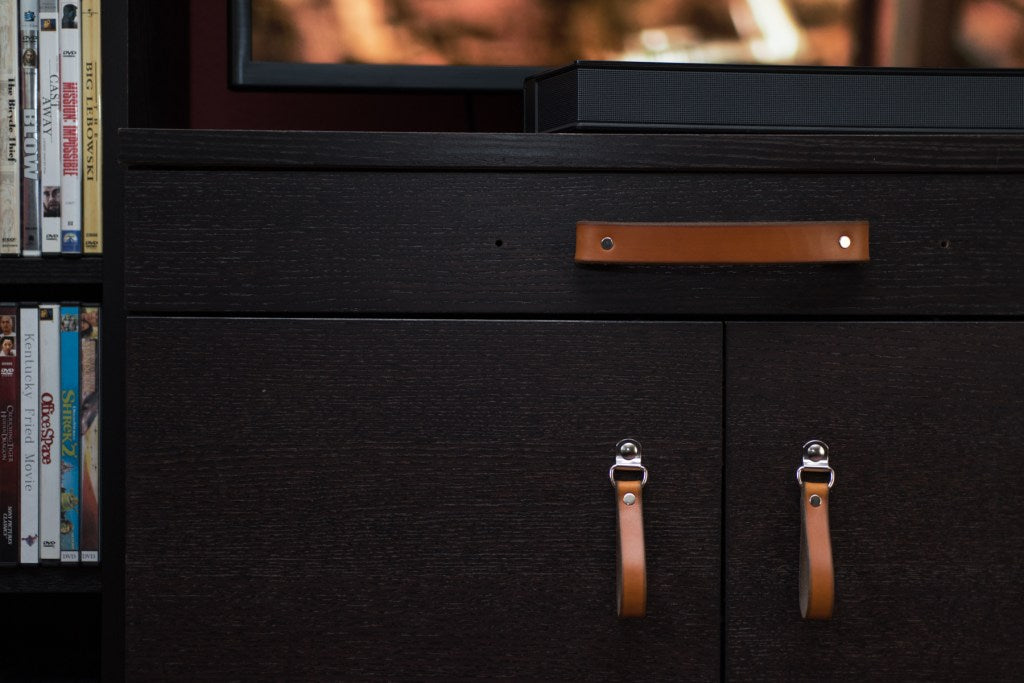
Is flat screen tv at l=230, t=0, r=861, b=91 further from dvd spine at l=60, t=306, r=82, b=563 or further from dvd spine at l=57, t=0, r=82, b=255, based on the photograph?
dvd spine at l=60, t=306, r=82, b=563

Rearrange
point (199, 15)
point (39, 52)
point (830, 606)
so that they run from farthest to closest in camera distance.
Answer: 1. point (199, 15)
2. point (39, 52)
3. point (830, 606)

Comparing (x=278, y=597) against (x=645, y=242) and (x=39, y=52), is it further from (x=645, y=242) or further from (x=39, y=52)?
(x=39, y=52)

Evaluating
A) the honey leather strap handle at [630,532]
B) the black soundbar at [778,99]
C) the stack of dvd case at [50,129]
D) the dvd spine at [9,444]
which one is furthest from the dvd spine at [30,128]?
the honey leather strap handle at [630,532]

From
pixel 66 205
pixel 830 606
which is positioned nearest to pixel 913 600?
pixel 830 606

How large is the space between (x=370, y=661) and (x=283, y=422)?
17 cm

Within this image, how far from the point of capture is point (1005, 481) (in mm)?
566

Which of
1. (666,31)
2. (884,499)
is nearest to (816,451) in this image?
(884,499)

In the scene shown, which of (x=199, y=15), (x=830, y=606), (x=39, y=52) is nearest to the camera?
(x=830, y=606)

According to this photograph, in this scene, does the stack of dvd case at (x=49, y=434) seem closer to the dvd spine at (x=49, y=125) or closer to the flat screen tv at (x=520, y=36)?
the dvd spine at (x=49, y=125)

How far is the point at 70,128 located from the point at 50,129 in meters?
0.02

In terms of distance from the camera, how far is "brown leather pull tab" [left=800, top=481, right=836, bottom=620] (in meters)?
0.54

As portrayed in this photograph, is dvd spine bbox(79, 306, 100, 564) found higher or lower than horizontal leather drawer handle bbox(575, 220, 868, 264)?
lower

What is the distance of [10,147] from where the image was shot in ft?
A: 2.54

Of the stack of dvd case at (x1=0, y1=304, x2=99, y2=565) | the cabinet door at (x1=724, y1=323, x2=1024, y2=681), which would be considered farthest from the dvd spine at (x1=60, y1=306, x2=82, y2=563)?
A: the cabinet door at (x1=724, y1=323, x2=1024, y2=681)
